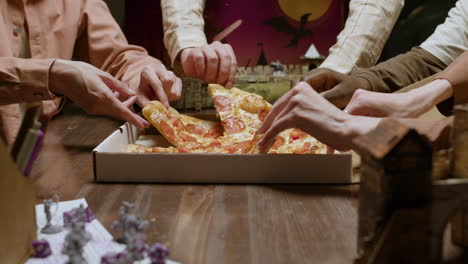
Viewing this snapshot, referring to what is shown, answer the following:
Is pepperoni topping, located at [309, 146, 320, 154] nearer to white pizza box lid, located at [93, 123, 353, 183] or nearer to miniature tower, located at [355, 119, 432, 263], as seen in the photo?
white pizza box lid, located at [93, 123, 353, 183]

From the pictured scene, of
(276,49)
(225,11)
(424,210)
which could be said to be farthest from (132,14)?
(424,210)

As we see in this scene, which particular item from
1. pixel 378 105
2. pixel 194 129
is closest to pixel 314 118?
pixel 378 105

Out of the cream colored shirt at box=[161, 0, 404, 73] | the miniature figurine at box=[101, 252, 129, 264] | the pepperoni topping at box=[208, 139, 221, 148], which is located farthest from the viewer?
the cream colored shirt at box=[161, 0, 404, 73]

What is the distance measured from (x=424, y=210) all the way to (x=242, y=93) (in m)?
1.24

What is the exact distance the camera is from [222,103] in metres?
1.63

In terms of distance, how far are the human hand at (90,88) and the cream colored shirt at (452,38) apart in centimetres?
109

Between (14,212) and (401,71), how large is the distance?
1438 mm

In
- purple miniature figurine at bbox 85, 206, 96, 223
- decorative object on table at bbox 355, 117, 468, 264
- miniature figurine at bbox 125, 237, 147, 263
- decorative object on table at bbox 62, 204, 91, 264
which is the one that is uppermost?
decorative object on table at bbox 355, 117, 468, 264

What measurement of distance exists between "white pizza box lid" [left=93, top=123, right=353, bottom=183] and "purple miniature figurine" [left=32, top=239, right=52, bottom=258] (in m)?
0.44

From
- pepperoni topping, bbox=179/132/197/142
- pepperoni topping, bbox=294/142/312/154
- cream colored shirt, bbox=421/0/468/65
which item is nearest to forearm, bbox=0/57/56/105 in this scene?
pepperoni topping, bbox=179/132/197/142

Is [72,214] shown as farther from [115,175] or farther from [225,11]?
[225,11]

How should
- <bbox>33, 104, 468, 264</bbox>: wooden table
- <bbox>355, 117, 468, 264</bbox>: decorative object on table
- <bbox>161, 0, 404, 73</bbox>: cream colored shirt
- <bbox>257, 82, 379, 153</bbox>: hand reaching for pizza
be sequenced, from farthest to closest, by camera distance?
<bbox>161, 0, 404, 73</bbox>: cream colored shirt < <bbox>257, 82, 379, 153</bbox>: hand reaching for pizza < <bbox>33, 104, 468, 264</bbox>: wooden table < <bbox>355, 117, 468, 264</bbox>: decorative object on table

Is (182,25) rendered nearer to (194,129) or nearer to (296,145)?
(194,129)

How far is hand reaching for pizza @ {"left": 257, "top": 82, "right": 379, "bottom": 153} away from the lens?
3.35 ft
